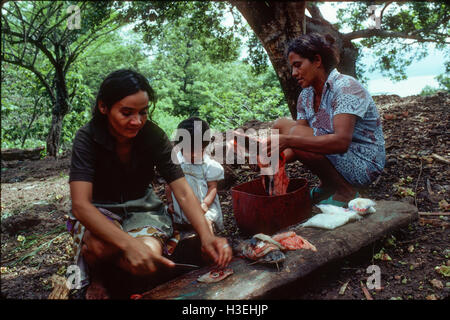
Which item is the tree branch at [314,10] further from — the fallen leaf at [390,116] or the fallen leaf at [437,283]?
the fallen leaf at [437,283]

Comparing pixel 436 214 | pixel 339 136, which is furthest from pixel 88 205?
pixel 436 214

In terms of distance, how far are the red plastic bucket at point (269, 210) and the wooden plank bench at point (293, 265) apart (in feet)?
0.40

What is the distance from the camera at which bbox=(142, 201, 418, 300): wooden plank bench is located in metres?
1.57

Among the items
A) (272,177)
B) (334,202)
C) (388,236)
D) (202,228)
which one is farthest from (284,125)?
(202,228)

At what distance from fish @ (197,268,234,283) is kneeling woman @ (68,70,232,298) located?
0.38 ft

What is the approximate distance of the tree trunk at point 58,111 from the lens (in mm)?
7312

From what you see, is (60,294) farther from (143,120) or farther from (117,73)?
(117,73)

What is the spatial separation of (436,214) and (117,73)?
2.55 metres

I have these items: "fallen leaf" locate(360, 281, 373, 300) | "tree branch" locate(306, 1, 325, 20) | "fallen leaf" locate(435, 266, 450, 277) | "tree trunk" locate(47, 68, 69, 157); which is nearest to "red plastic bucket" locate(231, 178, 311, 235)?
"fallen leaf" locate(360, 281, 373, 300)

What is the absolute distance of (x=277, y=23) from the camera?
10.8 feet

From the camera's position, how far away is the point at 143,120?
1770mm

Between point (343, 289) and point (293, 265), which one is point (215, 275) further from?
point (343, 289)

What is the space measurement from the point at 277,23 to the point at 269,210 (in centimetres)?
208

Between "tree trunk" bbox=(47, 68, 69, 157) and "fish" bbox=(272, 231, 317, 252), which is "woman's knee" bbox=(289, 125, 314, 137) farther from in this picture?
"tree trunk" bbox=(47, 68, 69, 157)
